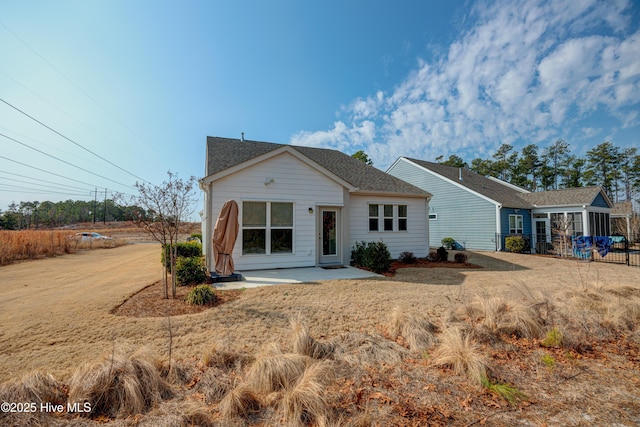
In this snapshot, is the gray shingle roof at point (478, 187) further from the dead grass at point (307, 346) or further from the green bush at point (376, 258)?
the dead grass at point (307, 346)

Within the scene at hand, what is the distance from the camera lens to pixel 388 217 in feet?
44.4

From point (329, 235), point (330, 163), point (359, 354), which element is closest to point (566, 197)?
point (330, 163)

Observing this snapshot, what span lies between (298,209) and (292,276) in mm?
2787

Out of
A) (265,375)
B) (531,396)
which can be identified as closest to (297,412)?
(265,375)

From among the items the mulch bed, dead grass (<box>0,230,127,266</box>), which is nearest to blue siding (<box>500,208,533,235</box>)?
the mulch bed

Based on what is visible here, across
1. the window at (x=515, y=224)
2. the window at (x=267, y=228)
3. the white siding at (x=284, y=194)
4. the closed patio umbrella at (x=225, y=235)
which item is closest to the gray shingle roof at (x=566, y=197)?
the window at (x=515, y=224)

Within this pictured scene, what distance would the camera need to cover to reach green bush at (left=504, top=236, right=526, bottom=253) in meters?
17.8

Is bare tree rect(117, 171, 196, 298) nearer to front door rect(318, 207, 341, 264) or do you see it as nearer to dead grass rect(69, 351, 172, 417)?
dead grass rect(69, 351, 172, 417)

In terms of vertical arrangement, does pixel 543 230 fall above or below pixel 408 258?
above

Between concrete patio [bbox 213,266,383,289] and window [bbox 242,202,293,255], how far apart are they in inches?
33.8

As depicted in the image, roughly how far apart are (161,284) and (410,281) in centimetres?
791

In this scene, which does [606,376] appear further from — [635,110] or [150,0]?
[635,110]

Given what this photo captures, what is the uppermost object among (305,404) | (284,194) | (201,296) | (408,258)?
(284,194)

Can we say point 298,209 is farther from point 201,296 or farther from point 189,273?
point 201,296
